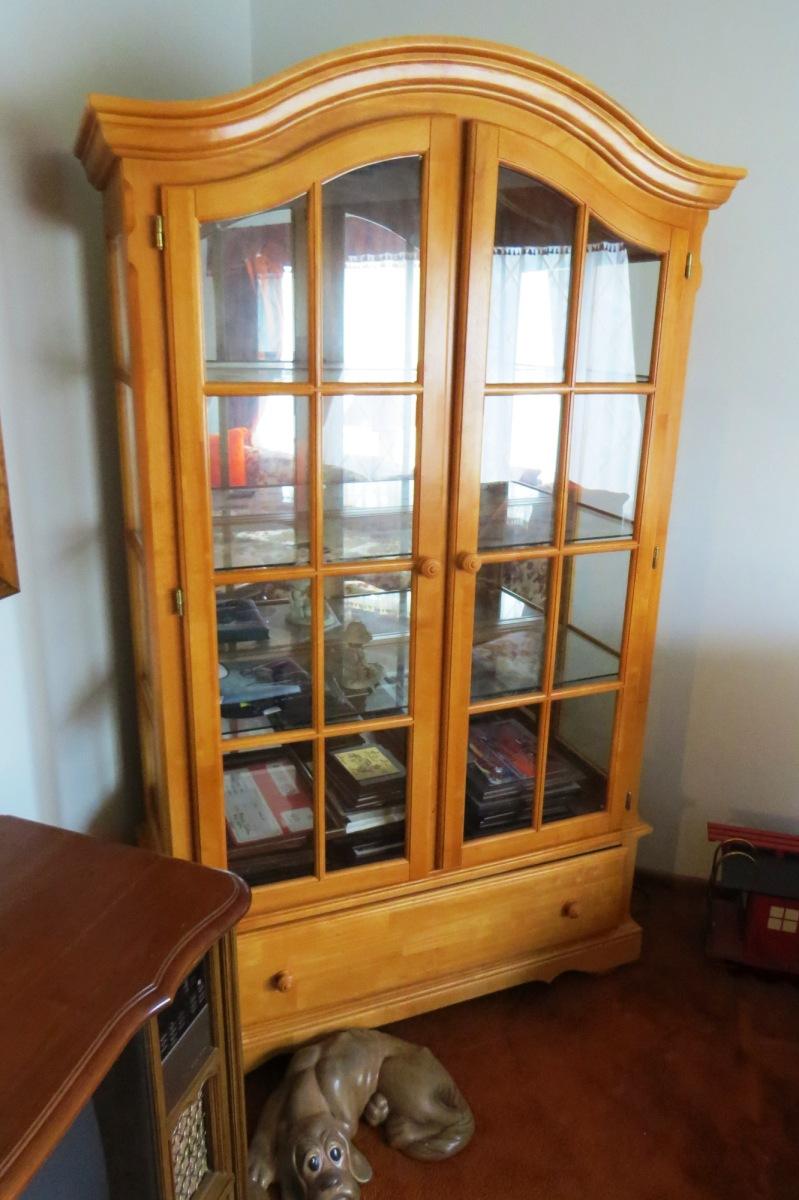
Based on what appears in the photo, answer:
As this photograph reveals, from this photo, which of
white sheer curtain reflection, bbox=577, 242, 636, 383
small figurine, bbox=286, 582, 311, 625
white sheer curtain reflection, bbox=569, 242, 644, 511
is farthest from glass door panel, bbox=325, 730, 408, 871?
white sheer curtain reflection, bbox=577, 242, 636, 383

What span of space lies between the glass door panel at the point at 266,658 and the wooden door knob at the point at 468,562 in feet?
0.88

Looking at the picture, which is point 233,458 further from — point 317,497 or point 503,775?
point 503,775

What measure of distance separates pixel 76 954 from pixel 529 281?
1223 mm

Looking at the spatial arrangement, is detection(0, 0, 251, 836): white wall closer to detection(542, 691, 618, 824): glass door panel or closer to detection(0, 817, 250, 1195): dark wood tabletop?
detection(0, 817, 250, 1195): dark wood tabletop

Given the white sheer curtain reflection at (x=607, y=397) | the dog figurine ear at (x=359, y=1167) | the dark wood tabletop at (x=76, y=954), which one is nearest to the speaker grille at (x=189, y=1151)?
the dark wood tabletop at (x=76, y=954)

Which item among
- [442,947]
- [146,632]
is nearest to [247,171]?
[146,632]

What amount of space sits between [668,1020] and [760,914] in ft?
1.04

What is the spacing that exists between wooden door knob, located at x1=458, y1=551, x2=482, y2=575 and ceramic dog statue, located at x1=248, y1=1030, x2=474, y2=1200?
90 centimetres

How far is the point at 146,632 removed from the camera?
1509 millimetres

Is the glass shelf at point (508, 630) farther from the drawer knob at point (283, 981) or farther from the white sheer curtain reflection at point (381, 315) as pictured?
the drawer knob at point (283, 981)

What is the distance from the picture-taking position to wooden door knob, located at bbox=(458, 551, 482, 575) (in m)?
1.50

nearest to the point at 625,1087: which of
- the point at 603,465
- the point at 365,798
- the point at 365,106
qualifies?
the point at 365,798

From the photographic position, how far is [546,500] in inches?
63.2

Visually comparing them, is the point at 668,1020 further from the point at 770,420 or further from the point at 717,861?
the point at 770,420
